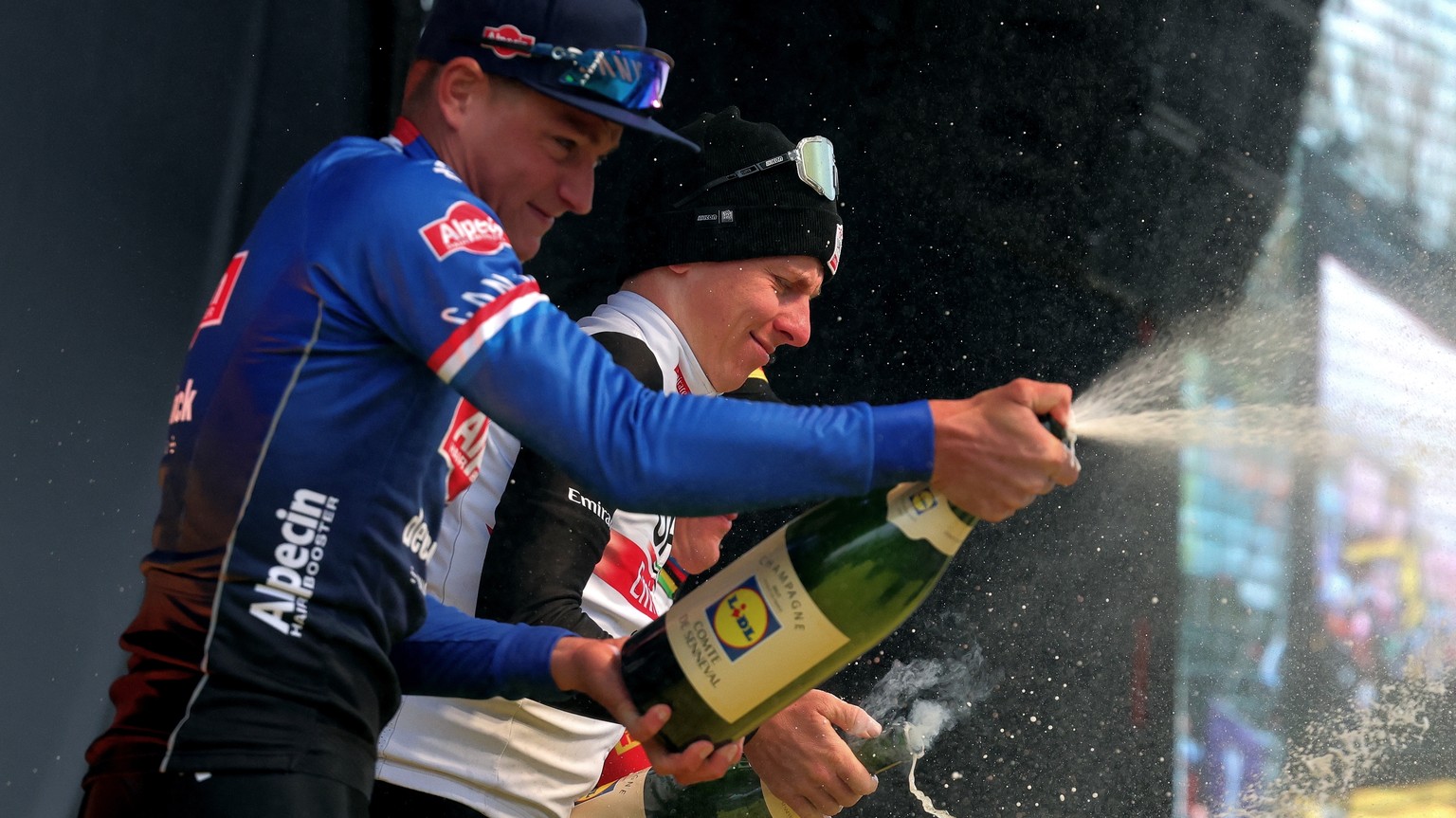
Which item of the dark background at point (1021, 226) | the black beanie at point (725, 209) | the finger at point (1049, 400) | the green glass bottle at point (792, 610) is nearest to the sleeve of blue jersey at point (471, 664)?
the green glass bottle at point (792, 610)

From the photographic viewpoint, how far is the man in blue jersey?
0.92 meters

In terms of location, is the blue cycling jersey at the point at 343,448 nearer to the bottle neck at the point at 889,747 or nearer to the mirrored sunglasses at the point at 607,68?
the mirrored sunglasses at the point at 607,68

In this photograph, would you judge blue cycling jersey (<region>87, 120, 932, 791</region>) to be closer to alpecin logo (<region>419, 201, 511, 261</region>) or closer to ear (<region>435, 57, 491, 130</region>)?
alpecin logo (<region>419, 201, 511, 261</region>)

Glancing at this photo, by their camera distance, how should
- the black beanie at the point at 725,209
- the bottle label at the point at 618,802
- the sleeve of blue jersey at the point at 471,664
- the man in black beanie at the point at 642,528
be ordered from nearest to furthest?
the sleeve of blue jersey at the point at 471,664 → the man in black beanie at the point at 642,528 → the bottle label at the point at 618,802 → the black beanie at the point at 725,209

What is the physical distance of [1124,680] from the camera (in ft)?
8.14

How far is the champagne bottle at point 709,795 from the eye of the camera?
5.32 ft

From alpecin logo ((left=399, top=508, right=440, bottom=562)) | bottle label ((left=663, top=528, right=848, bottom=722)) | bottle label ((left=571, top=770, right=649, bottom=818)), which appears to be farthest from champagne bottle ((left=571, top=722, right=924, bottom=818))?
alpecin logo ((left=399, top=508, right=440, bottom=562))

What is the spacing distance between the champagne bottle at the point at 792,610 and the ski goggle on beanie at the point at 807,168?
2.88 feet

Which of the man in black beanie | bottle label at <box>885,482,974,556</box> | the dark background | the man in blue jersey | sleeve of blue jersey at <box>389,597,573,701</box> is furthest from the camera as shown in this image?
the dark background

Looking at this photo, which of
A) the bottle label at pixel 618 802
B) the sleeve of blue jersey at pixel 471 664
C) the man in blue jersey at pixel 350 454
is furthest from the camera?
the bottle label at pixel 618 802

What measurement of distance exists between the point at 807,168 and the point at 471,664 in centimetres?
98

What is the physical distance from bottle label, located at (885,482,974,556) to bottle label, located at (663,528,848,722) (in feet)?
0.30

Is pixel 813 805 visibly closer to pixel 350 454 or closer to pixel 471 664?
pixel 471 664

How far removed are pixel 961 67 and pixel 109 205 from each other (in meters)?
1.48
